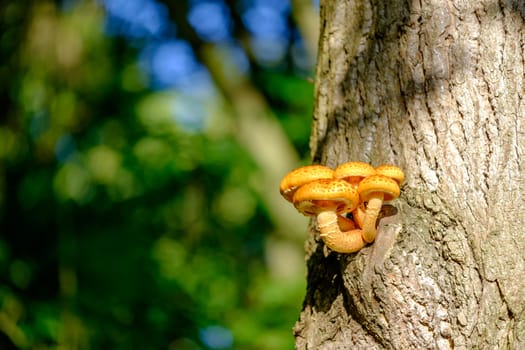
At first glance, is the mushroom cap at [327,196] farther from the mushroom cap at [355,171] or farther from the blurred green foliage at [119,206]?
the blurred green foliage at [119,206]

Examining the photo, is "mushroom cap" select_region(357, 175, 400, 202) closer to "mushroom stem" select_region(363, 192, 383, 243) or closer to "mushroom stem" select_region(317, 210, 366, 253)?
"mushroom stem" select_region(363, 192, 383, 243)

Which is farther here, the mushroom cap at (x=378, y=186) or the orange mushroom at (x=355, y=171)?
the orange mushroom at (x=355, y=171)

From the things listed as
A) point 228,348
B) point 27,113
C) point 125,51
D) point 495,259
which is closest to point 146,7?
point 125,51

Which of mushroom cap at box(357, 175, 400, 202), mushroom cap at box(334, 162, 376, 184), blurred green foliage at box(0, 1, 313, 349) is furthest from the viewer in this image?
blurred green foliage at box(0, 1, 313, 349)

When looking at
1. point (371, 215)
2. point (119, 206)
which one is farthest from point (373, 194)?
point (119, 206)

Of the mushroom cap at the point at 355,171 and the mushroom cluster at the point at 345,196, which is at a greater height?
the mushroom cap at the point at 355,171

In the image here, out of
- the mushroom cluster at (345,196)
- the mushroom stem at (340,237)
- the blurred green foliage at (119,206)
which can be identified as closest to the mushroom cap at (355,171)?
the mushroom cluster at (345,196)

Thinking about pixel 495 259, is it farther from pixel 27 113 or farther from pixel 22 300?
pixel 27 113

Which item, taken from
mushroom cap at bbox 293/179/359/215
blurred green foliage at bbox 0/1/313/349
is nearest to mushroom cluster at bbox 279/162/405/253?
mushroom cap at bbox 293/179/359/215
